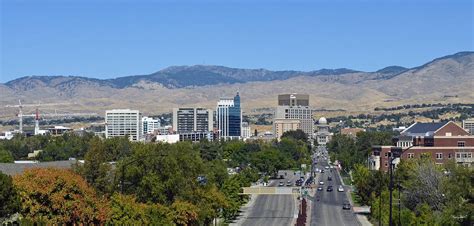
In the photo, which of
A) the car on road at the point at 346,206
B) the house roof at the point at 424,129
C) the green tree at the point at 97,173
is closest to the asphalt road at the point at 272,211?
the car on road at the point at 346,206

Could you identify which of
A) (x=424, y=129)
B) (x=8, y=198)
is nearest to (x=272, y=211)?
(x=424, y=129)

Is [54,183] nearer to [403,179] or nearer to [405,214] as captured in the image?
[405,214]

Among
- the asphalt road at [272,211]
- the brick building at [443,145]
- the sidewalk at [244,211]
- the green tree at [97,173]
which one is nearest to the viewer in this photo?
the green tree at [97,173]

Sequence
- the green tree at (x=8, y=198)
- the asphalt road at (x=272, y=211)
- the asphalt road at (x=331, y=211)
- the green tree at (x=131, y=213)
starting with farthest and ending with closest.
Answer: the asphalt road at (x=331, y=211)
the asphalt road at (x=272, y=211)
the green tree at (x=131, y=213)
the green tree at (x=8, y=198)

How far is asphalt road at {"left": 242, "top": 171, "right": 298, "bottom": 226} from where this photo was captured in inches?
3558

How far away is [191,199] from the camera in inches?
2889

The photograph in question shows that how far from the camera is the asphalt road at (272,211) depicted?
90375mm

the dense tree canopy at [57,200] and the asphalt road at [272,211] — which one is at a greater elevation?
the dense tree canopy at [57,200]

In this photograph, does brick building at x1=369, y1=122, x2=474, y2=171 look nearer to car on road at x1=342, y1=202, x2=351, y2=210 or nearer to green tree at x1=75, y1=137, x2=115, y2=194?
car on road at x1=342, y1=202, x2=351, y2=210

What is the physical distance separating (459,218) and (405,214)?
20.4 feet

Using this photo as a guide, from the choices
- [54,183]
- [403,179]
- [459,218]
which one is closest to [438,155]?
[403,179]

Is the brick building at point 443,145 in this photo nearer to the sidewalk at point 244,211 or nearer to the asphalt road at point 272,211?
the asphalt road at point 272,211

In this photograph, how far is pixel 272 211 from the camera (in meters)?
106

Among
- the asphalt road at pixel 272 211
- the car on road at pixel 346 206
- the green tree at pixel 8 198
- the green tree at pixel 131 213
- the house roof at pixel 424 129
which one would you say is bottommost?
the asphalt road at pixel 272 211
